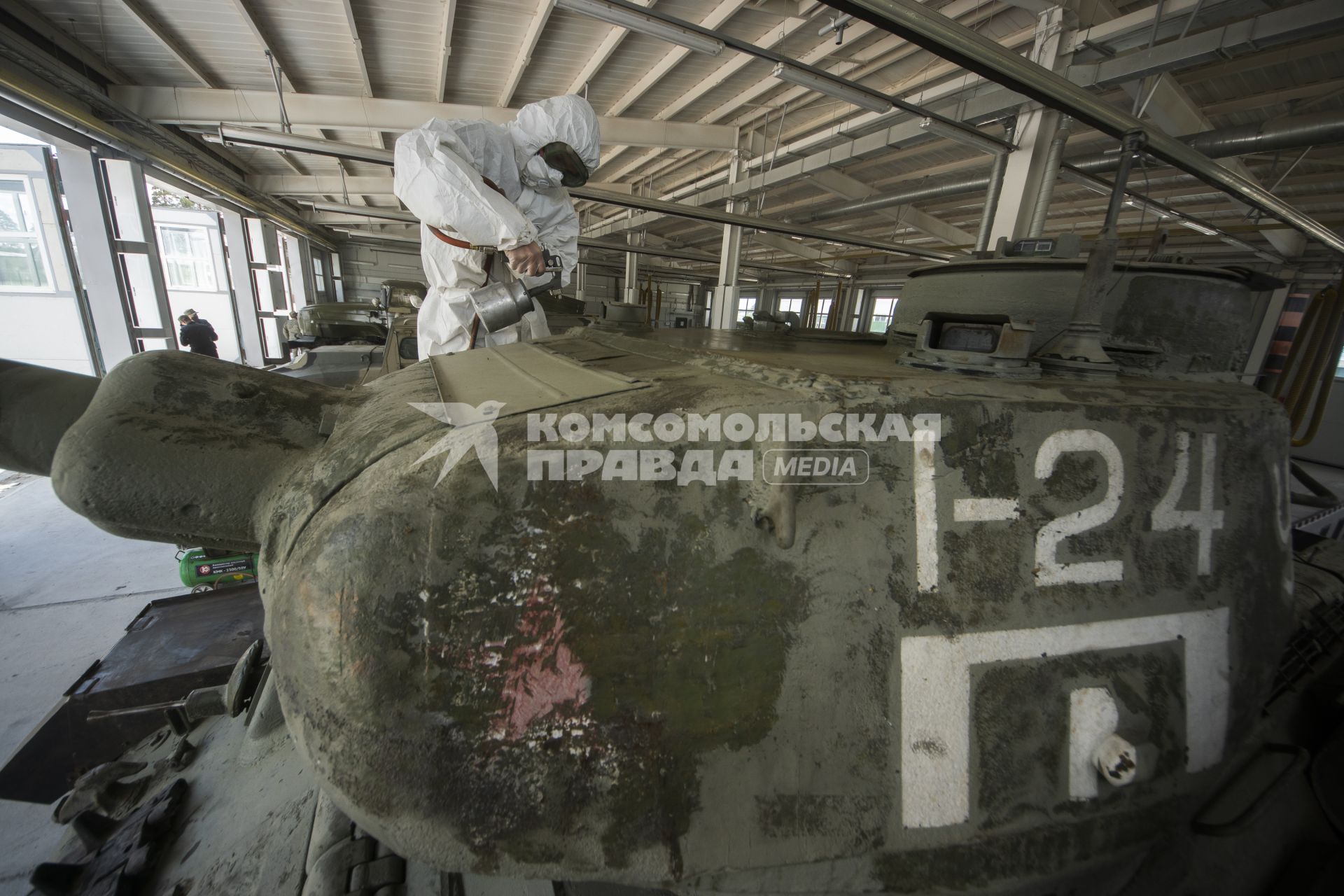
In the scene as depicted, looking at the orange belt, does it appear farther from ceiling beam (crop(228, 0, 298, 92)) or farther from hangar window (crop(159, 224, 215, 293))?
hangar window (crop(159, 224, 215, 293))

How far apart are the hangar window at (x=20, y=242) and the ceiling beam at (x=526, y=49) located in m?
9.87

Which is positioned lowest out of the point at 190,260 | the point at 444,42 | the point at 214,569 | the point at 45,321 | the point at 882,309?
the point at 214,569

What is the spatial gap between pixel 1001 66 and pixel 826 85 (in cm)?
377

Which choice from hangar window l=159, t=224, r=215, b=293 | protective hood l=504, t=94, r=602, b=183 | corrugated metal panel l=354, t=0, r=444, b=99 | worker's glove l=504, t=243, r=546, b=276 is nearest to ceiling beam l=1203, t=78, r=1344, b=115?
protective hood l=504, t=94, r=602, b=183

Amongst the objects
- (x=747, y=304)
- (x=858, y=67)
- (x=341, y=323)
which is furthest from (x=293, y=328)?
(x=747, y=304)

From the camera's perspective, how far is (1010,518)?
1.19m

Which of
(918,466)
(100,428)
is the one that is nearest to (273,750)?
(100,428)

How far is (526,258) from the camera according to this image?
253 cm

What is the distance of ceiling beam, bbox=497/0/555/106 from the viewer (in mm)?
5490

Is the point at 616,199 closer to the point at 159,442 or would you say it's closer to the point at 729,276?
the point at 159,442

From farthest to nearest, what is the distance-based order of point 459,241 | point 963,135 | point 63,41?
point 63,41, point 963,135, point 459,241

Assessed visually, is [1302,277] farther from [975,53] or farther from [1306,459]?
[975,53]

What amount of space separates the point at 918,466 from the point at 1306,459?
16610 millimetres

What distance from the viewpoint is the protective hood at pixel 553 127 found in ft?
9.48
